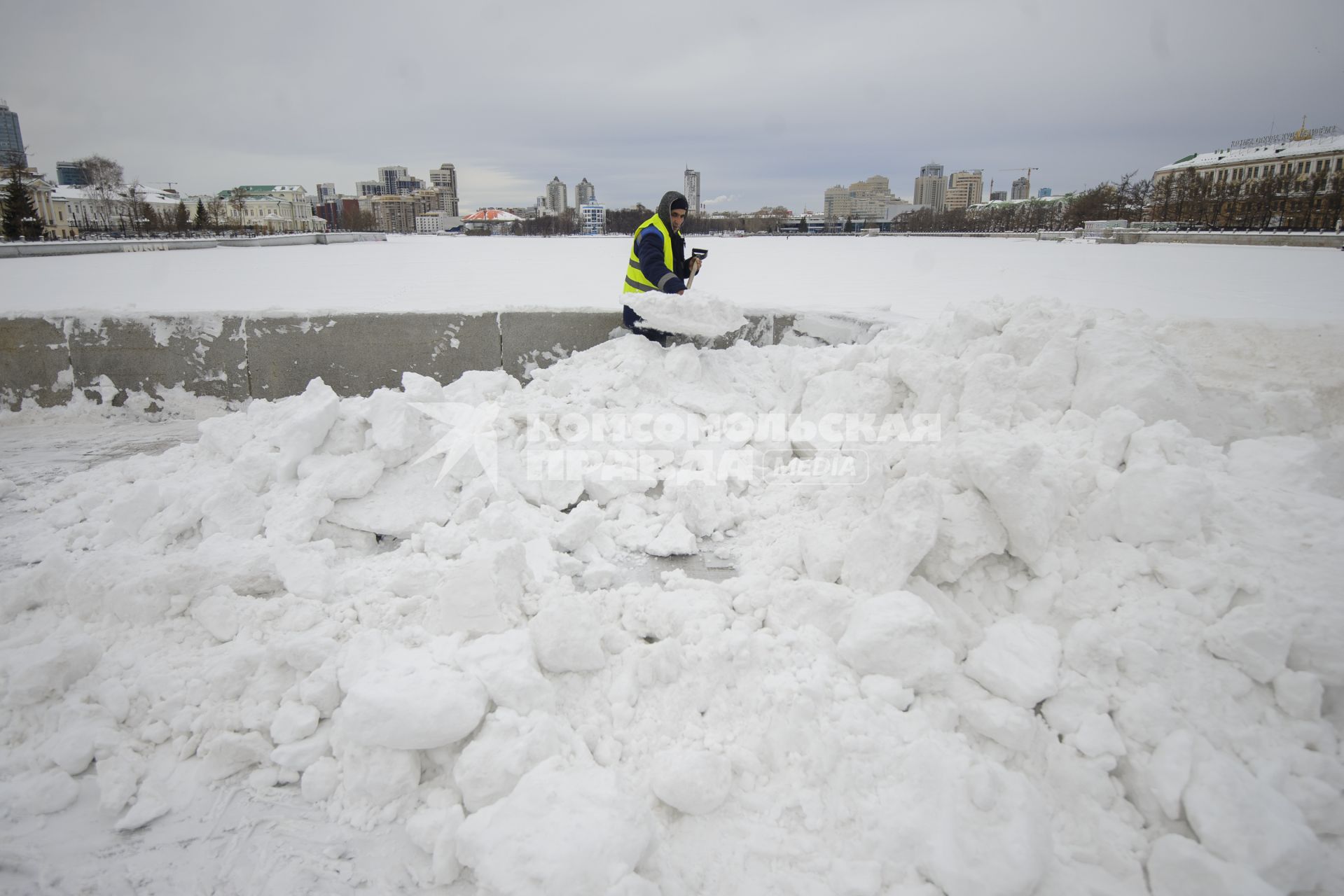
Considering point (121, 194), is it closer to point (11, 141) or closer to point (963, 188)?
point (11, 141)

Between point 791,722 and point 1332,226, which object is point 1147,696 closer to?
point 791,722

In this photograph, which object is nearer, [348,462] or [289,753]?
[289,753]

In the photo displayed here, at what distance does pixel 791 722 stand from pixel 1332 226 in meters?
44.5

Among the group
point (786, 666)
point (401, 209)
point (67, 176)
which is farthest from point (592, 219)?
point (786, 666)

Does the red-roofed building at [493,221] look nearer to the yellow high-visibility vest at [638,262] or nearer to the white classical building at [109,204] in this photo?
the white classical building at [109,204]

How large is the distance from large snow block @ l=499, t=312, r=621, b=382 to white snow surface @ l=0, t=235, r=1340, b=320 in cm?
13

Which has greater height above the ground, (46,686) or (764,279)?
(764,279)

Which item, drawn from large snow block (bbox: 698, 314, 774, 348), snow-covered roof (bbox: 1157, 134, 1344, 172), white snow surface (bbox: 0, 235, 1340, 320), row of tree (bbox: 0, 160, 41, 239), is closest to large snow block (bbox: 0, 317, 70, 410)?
white snow surface (bbox: 0, 235, 1340, 320)

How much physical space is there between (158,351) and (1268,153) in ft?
232

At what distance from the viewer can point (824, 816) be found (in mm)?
1824

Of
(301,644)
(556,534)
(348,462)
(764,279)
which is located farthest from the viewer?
(764,279)

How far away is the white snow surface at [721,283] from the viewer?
22.8ft

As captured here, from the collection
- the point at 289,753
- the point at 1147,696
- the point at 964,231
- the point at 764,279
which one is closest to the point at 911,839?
the point at 1147,696

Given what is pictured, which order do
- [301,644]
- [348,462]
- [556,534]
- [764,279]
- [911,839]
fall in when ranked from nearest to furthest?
1. [911,839]
2. [301,644]
3. [556,534]
4. [348,462]
5. [764,279]
